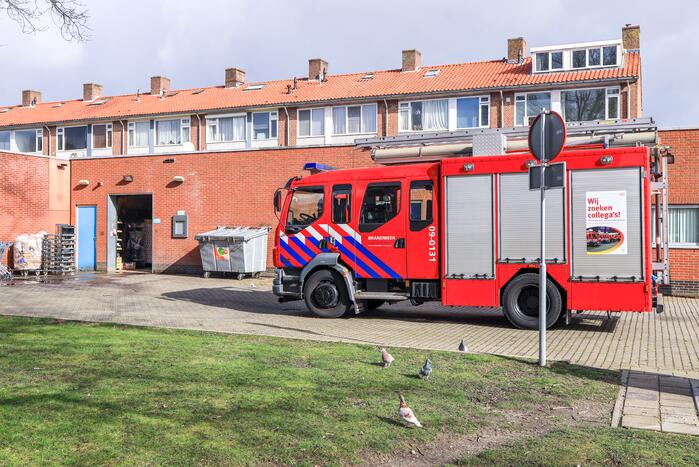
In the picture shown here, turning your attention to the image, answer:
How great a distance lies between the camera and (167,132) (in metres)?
37.2

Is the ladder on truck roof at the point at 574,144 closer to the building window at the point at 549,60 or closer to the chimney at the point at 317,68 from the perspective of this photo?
the building window at the point at 549,60

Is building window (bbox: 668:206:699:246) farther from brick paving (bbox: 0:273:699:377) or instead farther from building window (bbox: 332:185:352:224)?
building window (bbox: 332:185:352:224)

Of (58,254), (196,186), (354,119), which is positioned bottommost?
(58,254)

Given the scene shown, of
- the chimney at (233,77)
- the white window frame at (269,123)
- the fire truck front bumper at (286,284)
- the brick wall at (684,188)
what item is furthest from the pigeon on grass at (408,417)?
the chimney at (233,77)

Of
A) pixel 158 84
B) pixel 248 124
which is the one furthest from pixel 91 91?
pixel 248 124

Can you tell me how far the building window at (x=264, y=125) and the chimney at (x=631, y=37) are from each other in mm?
17974

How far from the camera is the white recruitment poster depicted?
10367 mm

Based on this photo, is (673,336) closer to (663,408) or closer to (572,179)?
(572,179)

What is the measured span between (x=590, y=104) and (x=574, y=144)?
19531mm

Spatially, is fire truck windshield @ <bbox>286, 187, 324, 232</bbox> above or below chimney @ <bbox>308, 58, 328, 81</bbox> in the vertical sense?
below

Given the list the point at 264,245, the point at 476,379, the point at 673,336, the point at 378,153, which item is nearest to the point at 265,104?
A: the point at 264,245

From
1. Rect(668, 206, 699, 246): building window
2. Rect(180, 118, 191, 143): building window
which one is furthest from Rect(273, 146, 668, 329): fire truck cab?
Rect(180, 118, 191, 143): building window

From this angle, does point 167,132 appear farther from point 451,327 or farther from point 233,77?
point 451,327

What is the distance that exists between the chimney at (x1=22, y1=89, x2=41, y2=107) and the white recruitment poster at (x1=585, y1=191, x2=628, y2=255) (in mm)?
47312
